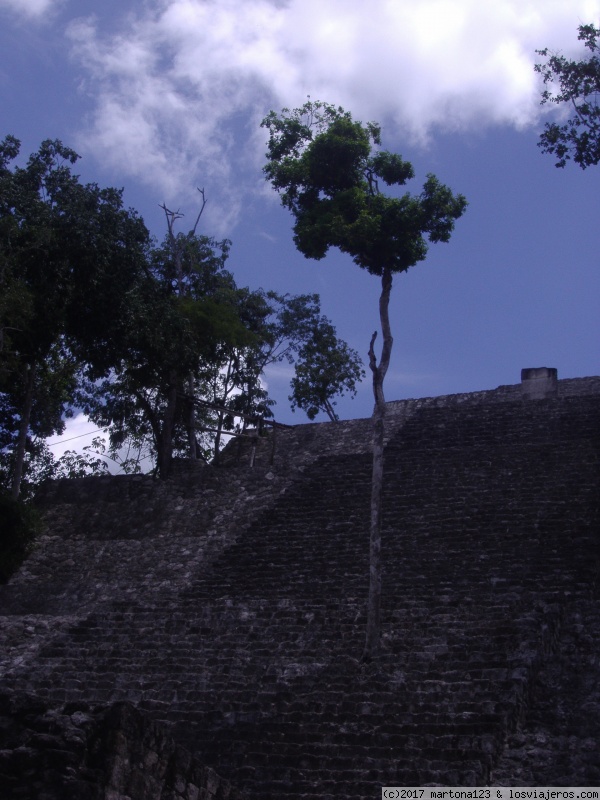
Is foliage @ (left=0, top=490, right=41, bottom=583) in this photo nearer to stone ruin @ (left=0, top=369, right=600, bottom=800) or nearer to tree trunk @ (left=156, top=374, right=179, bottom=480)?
stone ruin @ (left=0, top=369, right=600, bottom=800)

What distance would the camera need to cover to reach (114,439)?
2069cm

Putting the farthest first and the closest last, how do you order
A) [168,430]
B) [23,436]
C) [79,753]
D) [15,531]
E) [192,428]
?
[192,428]
[168,430]
[23,436]
[15,531]
[79,753]

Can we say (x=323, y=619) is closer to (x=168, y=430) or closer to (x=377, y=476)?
(x=377, y=476)

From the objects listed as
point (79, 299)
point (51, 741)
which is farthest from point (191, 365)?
point (51, 741)

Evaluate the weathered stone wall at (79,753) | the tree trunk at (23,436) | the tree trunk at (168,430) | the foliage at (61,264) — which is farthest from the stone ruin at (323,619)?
the foliage at (61,264)

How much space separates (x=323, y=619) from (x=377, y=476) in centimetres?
173

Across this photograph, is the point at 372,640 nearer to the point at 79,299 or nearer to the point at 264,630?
the point at 264,630

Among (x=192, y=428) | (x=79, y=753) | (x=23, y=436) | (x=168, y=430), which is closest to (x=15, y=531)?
(x=23, y=436)

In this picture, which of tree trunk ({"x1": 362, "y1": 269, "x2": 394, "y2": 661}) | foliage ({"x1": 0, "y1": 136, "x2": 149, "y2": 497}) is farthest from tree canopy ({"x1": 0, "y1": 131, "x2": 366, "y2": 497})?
tree trunk ({"x1": 362, "y1": 269, "x2": 394, "y2": 661})

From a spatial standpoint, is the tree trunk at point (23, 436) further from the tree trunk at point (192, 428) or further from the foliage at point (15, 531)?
the tree trunk at point (192, 428)

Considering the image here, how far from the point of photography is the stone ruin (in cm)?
761

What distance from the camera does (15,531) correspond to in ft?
49.7

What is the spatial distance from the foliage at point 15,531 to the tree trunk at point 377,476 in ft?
19.9

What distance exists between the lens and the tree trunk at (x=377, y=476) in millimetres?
10000
